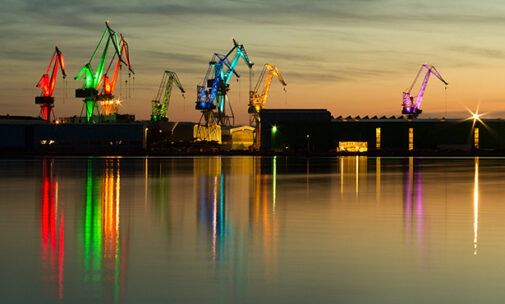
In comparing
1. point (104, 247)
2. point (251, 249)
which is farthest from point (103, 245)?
point (251, 249)

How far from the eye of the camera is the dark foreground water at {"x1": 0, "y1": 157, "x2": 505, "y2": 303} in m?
10.2

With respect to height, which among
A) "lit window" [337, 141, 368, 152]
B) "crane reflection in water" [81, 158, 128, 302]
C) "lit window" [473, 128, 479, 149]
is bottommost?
"crane reflection in water" [81, 158, 128, 302]

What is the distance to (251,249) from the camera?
1419cm

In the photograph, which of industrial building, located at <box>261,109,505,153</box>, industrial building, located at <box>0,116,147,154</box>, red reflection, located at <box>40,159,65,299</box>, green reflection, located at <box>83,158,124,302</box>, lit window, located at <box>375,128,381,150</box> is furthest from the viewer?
industrial building, located at <box>0,116,147,154</box>

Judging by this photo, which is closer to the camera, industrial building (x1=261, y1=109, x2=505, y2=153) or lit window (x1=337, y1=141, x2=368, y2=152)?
lit window (x1=337, y1=141, x2=368, y2=152)

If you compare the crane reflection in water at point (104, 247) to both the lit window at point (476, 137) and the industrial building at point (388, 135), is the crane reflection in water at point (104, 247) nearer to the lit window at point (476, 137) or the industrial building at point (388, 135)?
the industrial building at point (388, 135)

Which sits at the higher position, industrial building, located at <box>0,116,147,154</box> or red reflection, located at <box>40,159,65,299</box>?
industrial building, located at <box>0,116,147,154</box>

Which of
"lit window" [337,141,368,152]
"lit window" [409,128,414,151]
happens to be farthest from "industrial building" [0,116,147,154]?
"lit window" [409,128,414,151]

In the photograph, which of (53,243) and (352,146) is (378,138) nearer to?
(352,146)

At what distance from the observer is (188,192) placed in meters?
30.0

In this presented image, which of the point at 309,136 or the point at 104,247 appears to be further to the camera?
the point at 309,136

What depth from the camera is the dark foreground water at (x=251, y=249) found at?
10242mm

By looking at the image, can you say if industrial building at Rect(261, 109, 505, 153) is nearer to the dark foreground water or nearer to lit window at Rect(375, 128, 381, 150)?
lit window at Rect(375, 128, 381, 150)

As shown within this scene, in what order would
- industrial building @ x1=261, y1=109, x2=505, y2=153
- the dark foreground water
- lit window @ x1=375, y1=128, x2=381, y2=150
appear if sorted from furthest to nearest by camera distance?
lit window @ x1=375, y1=128, x2=381, y2=150, industrial building @ x1=261, y1=109, x2=505, y2=153, the dark foreground water
